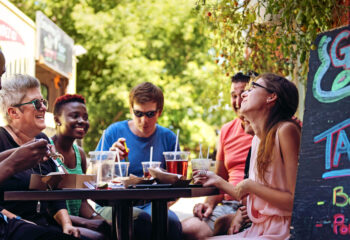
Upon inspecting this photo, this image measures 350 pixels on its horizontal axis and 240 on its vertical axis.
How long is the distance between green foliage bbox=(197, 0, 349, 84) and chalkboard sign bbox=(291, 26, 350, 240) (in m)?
0.20

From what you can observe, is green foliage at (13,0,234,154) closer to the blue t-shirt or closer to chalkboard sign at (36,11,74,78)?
chalkboard sign at (36,11,74,78)

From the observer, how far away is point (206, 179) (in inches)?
122

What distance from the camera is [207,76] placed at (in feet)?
64.8

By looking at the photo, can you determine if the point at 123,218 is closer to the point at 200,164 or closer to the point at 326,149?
the point at 200,164

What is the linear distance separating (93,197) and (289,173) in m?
1.08

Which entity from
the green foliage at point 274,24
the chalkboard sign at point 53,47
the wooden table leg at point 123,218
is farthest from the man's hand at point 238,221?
the chalkboard sign at point 53,47

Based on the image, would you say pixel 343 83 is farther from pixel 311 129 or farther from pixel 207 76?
pixel 207 76

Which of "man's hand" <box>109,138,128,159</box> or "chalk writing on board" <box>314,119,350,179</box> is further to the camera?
"man's hand" <box>109,138,128,159</box>

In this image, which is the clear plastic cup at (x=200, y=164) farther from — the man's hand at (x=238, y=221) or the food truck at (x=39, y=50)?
the food truck at (x=39, y=50)

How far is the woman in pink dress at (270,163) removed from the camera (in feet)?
9.05

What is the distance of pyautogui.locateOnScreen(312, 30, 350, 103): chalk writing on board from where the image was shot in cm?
249

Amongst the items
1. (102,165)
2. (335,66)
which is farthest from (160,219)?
(335,66)

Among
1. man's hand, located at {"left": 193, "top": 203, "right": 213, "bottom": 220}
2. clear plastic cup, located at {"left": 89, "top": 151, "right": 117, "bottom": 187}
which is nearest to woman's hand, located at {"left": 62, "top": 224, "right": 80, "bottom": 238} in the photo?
clear plastic cup, located at {"left": 89, "top": 151, "right": 117, "bottom": 187}

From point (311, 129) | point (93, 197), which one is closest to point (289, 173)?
point (311, 129)
